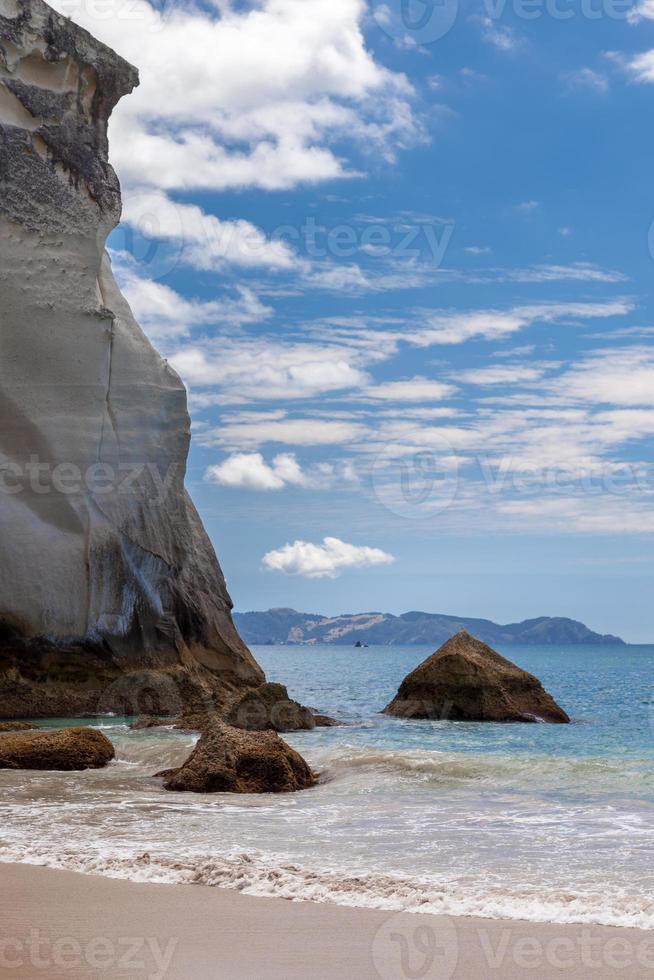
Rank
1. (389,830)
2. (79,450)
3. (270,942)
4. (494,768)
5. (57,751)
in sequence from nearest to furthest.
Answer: (270,942) < (389,830) < (57,751) < (494,768) < (79,450)

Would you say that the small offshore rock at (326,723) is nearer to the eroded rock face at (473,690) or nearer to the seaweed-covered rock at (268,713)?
the seaweed-covered rock at (268,713)

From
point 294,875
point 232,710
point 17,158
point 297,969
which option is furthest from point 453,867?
point 17,158

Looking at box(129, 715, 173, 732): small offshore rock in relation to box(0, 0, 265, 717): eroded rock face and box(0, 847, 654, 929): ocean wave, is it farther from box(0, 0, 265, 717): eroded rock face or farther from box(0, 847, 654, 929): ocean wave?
box(0, 847, 654, 929): ocean wave

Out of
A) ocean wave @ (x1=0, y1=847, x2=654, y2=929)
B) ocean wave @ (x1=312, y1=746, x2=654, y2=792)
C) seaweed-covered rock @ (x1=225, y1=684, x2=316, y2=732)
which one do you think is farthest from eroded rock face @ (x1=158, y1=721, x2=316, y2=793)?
seaweed-covered rock @ (x1=225, y1=684, x2=316, y2=732)

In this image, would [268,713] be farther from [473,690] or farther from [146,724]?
[473,690]

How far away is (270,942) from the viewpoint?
5629 millimetres

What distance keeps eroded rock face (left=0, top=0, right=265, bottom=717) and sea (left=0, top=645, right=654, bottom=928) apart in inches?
265

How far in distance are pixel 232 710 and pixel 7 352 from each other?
→ 35.0 ft

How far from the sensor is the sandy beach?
5.18 metres

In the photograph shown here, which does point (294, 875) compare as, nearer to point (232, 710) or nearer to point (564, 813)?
point (564, 813)

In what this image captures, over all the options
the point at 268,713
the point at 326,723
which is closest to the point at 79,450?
the point at 326,723

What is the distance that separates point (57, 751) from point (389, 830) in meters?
5.40

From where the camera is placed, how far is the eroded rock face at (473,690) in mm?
21875

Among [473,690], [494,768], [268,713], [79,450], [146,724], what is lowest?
[146,724]
